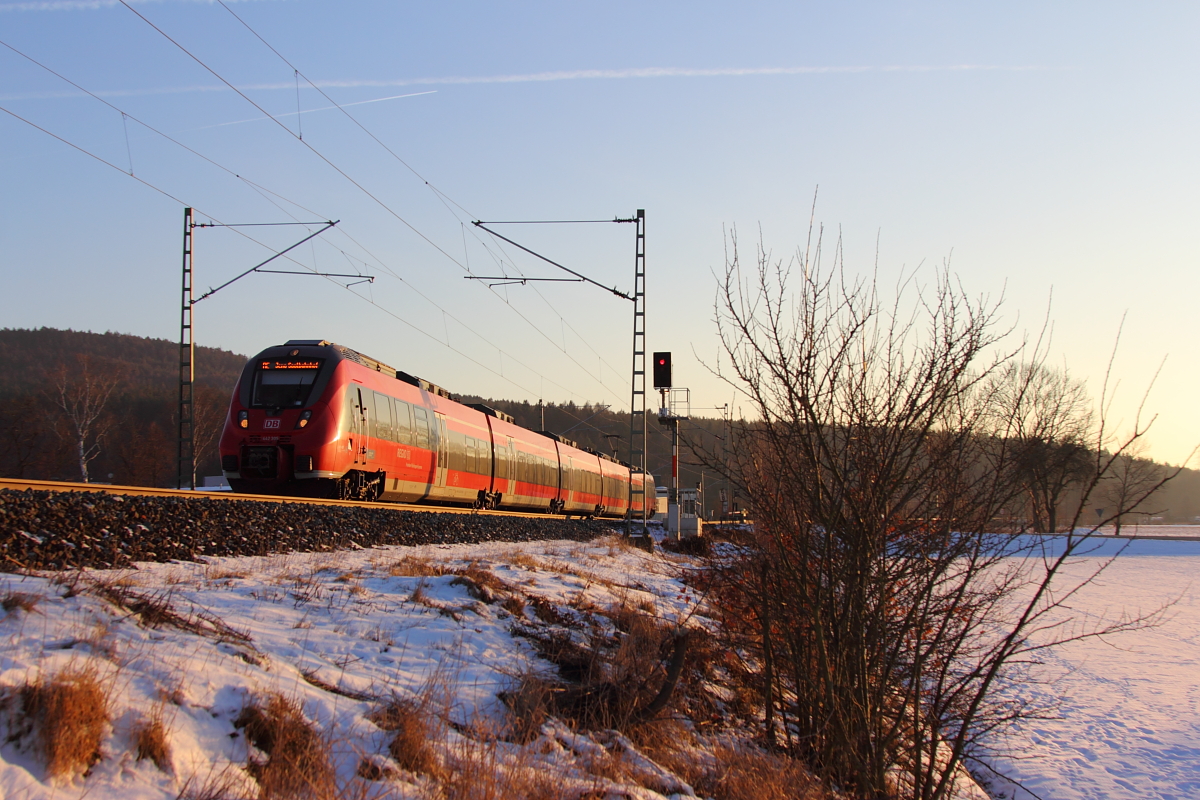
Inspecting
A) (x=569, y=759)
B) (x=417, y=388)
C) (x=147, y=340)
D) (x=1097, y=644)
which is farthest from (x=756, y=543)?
(x=147, y=340)

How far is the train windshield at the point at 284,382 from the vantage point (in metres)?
16.9

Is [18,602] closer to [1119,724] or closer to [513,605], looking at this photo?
[513,605]

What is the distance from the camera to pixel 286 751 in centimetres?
416

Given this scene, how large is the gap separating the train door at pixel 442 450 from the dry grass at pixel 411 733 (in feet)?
56.8

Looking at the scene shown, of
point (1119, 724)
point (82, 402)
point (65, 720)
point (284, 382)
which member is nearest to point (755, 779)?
point (65, 720)

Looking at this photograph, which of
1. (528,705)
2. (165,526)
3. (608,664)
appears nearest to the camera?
(528,705)

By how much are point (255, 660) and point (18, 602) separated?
1304 mm

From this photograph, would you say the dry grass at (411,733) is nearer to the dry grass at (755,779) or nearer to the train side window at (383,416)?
the dry grass at (755,779)

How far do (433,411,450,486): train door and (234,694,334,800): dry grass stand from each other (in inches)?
702

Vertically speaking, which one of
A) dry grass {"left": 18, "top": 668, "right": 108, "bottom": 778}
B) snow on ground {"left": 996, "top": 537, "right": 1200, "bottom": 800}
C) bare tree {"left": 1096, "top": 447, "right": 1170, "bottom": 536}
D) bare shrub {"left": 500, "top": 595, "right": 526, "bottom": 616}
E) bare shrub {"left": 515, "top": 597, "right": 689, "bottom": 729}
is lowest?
snow on ground {"left": 996, "top": 537, "right": 1200, "bottom": 800}

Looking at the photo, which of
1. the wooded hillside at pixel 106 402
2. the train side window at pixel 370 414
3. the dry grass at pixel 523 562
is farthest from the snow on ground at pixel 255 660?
the wooded hillside at pixel 106 402

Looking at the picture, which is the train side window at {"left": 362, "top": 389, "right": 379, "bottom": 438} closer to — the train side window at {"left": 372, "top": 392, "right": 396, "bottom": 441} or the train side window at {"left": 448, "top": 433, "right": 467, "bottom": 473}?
the train side window at {"left": 372, "top": 392, "right": 396, "bottom": 441}

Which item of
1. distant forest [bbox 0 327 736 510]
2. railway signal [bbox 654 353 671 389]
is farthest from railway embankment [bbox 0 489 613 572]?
distant forest [bbox 0 327 736 510]

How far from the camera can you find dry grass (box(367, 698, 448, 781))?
449 cm
